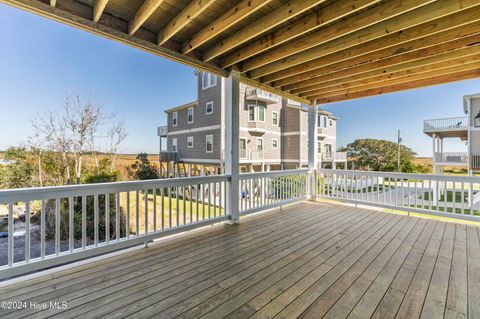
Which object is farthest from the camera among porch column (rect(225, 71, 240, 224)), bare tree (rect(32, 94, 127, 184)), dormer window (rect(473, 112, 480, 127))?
dormer window (rect(473, 112, 480, 127))

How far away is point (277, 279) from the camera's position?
6.77ft

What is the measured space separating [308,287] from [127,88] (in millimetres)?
10301

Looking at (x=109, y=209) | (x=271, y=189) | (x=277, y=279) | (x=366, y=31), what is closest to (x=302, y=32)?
(x=366, y=31)

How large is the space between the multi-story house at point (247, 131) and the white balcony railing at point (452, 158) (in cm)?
577

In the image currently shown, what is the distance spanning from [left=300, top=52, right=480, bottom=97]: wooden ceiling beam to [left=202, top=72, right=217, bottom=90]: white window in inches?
308

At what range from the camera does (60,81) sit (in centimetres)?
653

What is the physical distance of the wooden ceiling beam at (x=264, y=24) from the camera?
2.19 meters

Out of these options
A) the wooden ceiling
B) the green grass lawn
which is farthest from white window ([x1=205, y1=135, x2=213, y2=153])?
the wooden ceiling

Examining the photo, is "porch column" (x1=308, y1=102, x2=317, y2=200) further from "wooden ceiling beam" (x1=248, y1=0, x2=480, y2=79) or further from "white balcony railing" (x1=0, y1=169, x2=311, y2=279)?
"wooden ceiling beam" (x1=248, y1=0, x2=480, y2=79)

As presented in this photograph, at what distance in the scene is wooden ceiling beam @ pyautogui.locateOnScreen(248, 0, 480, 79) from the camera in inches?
85.7

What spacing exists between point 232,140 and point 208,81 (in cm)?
952

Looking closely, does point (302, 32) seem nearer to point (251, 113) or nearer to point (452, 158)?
point (251, 113)

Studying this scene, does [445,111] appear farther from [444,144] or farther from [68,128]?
[68,128]

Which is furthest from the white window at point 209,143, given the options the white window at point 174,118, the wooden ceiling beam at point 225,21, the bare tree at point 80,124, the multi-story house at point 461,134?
the multi-story house at point 461,134
